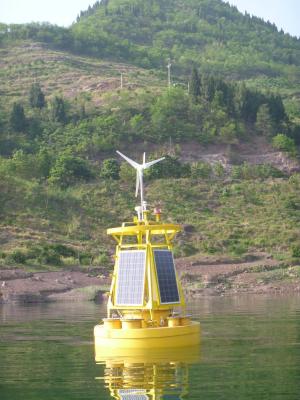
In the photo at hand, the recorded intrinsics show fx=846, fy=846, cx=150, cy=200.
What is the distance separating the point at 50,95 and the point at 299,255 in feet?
221

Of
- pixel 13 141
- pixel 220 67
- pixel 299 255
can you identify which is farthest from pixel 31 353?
pixel 220 67

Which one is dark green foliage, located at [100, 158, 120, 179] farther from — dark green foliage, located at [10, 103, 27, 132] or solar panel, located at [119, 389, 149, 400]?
solar panel, located at [119, 389, 149, 400]

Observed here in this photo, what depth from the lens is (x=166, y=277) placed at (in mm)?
26781

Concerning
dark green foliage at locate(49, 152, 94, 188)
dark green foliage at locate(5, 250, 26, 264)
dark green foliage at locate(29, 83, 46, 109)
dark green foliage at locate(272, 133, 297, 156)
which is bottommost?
dark green foliage at locate(5, 250, 26, 264)

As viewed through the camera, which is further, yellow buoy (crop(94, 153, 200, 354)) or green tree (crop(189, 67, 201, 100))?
green tree (crop(189, 67, 201, 100))

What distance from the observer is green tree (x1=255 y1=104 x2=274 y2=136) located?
112 metres

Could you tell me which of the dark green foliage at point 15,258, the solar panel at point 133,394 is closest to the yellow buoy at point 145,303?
the solar panel at point 133,394

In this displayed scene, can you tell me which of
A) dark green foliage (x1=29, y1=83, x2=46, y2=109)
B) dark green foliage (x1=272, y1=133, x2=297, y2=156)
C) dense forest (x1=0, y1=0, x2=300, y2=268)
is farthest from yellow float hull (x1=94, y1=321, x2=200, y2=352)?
dark green foliage (x1=29, y1=83, x2=46, y2=109)

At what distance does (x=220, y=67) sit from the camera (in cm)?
19188

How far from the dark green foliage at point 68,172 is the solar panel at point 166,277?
6770cm

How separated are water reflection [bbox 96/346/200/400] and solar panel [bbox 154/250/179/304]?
1925 millimetres

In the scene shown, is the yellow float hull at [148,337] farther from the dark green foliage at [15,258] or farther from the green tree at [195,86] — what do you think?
the green tree at [195,86]

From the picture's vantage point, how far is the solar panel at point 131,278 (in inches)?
1036

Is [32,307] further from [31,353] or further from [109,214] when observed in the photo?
[109,214]
